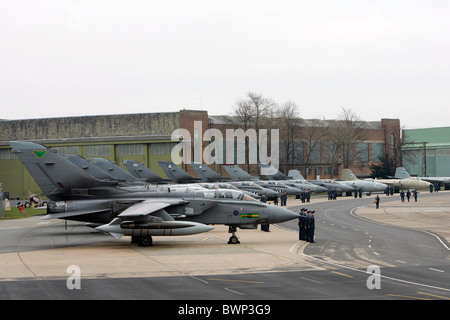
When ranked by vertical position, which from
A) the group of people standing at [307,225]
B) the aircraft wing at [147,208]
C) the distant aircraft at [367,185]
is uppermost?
the aircraft wing at [147,208]

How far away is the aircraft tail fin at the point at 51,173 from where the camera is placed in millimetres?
28797

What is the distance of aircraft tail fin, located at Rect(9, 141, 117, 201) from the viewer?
28797mm

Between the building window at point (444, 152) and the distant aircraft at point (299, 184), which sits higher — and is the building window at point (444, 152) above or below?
above

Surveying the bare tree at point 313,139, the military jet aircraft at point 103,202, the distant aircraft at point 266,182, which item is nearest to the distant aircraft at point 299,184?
the distant aircraft at point 266,182

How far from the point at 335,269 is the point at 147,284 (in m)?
6.91

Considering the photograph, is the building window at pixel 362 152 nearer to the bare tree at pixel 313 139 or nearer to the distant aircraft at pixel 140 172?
the bare tree at pixel 313 139

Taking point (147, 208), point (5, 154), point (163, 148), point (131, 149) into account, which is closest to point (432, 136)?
point (163, 148)

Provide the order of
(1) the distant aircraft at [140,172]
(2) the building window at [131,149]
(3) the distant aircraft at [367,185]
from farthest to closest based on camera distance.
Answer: (2) the building window at [131,149], (3) the distant aircraft at [367,185], (1) the distant aircraft at [140,172]

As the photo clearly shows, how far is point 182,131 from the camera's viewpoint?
87.8 metres

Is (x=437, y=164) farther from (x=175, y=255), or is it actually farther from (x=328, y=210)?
(x=175, y=255)

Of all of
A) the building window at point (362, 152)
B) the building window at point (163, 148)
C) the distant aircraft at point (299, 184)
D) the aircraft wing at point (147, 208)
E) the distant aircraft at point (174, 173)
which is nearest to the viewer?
the aircraft wing at point (147, 208)

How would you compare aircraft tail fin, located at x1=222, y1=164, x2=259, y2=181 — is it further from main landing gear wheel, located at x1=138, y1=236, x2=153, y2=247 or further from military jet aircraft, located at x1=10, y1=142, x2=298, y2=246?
main landing gear wheel, located at x1=138, y1=236, x2=153, y2=247

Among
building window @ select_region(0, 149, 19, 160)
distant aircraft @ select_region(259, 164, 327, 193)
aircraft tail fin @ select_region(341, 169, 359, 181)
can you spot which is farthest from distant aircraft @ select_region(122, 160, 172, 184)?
aircraft tail fin @ select_region(341, 169, 359, 181)
